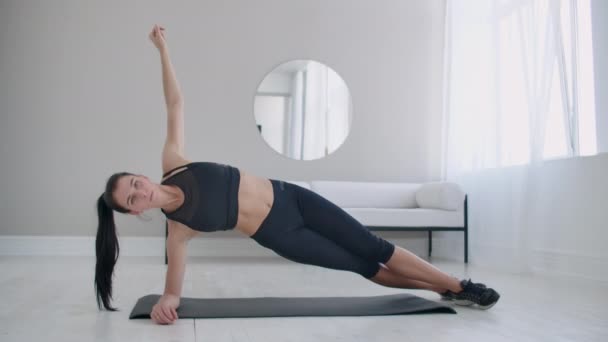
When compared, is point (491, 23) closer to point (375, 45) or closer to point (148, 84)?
point (375, 45)

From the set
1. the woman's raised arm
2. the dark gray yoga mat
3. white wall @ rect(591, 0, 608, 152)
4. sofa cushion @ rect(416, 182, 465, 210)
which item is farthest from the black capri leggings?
sofa cushion @ rect(416, 182, 465, 210)

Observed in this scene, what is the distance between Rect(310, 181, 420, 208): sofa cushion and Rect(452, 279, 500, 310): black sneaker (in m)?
2.57

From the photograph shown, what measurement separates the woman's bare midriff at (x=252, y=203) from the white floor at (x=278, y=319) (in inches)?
14.2

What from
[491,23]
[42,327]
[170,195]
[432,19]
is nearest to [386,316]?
[170,195]

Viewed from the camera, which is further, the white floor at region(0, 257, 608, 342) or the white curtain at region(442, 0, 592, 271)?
the white curtain at region(442, 0, 592, 271)

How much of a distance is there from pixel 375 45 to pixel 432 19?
25.7 inches

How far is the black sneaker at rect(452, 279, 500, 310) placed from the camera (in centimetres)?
238

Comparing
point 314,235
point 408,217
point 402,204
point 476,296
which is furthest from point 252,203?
point 402,204

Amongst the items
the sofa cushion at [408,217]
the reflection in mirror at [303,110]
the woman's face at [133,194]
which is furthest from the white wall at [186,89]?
the woman's face at [133,194]

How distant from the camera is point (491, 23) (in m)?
4.74

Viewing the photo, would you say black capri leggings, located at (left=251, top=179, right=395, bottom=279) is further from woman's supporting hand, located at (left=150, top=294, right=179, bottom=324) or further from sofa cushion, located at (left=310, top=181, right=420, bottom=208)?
sofa cushion, located at (left=310, top=181, right=420, bottom=208)

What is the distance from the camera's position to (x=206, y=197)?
6.91ft

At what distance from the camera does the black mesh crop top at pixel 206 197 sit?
2.09m

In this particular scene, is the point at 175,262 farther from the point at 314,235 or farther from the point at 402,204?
the point at 402,204
